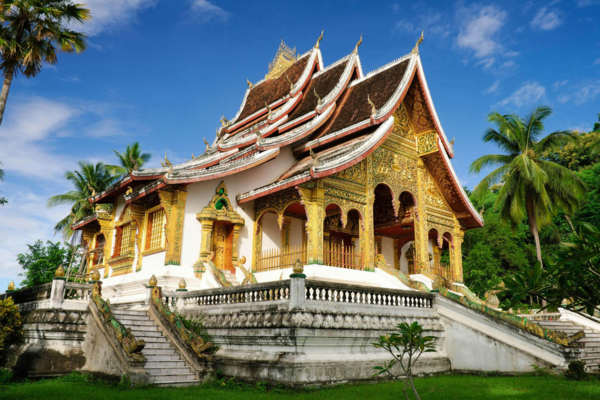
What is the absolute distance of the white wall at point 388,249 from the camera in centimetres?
1759

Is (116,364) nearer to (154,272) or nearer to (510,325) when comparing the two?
(154,272)

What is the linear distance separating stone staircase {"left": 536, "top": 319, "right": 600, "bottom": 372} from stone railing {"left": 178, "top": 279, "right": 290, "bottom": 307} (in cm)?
688

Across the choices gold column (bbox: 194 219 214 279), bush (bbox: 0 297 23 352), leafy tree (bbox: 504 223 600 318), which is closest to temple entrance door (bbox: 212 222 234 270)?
gold column (bbox: 194 219 214 279)

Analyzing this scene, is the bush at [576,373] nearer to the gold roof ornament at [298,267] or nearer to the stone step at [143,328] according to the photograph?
the gold roof ornament at [298,267]

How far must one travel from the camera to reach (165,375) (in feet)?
26.0

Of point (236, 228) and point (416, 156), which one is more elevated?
point (416, 156)

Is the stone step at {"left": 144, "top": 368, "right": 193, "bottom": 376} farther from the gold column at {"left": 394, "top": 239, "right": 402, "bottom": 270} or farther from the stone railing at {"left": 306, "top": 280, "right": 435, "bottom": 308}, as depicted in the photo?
the gold column at {"left": 394, "top": 239, "right": 402, "bottom": 270}

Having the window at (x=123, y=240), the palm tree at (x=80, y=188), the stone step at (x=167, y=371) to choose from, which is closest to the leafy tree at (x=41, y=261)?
the palm tree at (x=80, y=188)

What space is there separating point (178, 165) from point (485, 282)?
1489cm

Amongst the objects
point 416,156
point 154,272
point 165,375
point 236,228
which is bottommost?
point 165,375

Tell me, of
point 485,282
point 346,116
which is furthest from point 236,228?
point 485,282

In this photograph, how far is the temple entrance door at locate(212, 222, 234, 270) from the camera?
1299 centimetres

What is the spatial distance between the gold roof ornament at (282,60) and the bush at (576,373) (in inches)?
642

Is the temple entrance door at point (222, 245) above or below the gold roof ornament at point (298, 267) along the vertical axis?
above
